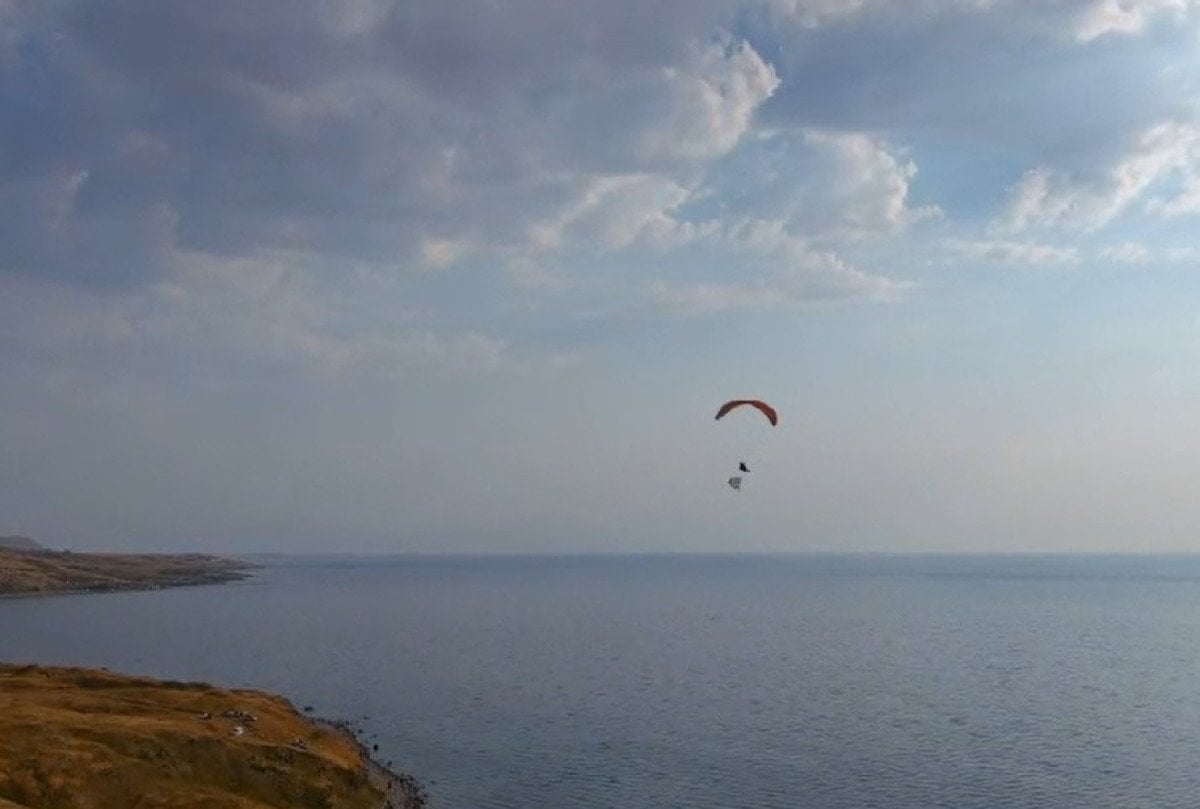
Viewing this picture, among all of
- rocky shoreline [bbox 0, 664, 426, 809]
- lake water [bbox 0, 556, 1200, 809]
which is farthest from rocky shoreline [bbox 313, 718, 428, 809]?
lake water [bbox 0, 556, 1200, 809]

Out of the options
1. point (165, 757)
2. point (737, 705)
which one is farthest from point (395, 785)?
point (737, 705)

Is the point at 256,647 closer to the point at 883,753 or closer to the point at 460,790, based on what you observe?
the point at 460,790

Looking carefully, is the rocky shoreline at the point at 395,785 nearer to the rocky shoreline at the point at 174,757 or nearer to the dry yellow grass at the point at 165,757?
the rocky shoreline at the point at 174,757

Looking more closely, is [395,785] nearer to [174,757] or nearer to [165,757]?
[174,757]

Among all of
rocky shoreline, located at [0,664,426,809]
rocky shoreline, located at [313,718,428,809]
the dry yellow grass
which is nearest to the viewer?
the dry yellow grass

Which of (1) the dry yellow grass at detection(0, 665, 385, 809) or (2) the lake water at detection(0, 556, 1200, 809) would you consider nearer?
(1) the dry yellow grass at detection(0, 665, 385, 809)

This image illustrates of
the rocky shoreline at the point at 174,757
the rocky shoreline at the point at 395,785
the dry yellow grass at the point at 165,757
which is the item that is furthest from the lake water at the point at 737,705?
the dry yellow grass at the point at 165,757

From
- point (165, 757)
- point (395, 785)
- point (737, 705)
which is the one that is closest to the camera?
point (165, 757)

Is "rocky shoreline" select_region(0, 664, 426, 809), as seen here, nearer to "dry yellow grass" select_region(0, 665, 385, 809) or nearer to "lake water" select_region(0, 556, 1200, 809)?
"dry yellow grass" select_region(0, 665, 385, 809)
